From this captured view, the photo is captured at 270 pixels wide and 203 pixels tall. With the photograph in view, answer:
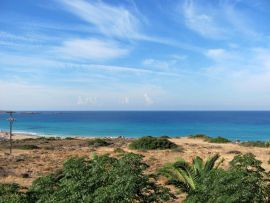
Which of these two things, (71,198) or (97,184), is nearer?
(71,198)

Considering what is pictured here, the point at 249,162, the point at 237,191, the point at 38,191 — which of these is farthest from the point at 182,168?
the point at 38,191

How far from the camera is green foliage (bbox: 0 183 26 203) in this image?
7.62 metres

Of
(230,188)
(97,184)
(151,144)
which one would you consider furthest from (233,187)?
(151,144)

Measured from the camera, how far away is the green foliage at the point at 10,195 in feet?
25.0

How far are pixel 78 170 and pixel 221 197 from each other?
12.3ft

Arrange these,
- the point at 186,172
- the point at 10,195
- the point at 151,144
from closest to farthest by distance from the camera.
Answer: the point at 10,195 → the point at 186,172 → the point at 151,144

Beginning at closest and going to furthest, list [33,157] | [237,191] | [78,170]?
[237,191] < [78,170] < [33,157]

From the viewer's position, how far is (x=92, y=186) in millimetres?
9047

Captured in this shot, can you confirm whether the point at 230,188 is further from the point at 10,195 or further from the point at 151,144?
the point at 151,144

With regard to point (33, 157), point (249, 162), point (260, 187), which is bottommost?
point (33, 157)

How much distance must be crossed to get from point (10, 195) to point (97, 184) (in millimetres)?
2164

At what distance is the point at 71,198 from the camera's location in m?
8.27

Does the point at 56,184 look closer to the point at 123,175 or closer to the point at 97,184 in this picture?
the point at 97,184

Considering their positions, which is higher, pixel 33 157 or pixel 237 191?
pixel 237 191
